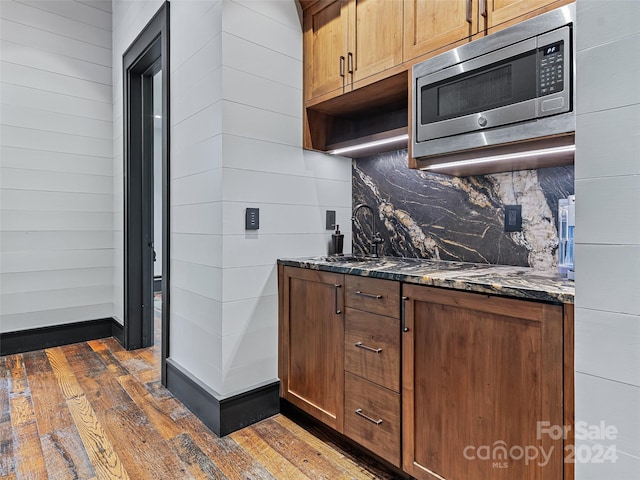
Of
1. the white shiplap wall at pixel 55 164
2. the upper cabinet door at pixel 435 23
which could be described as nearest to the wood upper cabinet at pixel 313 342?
the upper cabinet door at pixel 435 23

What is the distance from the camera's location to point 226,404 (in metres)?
2.02

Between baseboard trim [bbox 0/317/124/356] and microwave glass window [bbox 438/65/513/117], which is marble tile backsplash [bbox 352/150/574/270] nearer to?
microwave glass window [bbox 438/65/513/117]

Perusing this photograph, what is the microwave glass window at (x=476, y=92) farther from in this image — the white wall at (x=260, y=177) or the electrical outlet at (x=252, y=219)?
the electrical outlet at (x=252, y=219)

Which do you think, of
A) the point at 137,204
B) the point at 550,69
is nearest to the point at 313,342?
the point at 550,69

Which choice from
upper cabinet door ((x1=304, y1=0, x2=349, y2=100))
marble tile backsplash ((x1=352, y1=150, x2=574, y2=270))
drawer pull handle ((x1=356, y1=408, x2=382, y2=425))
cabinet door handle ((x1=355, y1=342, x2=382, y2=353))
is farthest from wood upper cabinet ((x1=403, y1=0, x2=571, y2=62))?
drawer pull handle ((x1=356, y1=408, x2=382, y2=425))

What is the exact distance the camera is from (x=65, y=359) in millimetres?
3127

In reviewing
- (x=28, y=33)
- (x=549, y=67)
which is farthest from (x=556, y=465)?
(x=28, y=33)

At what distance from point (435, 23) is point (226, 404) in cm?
212

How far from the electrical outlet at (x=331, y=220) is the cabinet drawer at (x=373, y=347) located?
2.71ft

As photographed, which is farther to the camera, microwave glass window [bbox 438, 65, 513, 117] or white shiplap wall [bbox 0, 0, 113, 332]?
white shiplap wall [bbox 0, 0, 113, 332]

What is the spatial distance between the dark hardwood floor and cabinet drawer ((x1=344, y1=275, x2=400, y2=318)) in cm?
73

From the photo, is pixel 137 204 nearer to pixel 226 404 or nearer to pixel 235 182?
pixel 235 182

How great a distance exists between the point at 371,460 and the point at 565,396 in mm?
1003

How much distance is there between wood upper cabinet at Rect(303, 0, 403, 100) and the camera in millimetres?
1890
